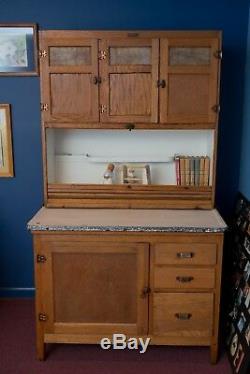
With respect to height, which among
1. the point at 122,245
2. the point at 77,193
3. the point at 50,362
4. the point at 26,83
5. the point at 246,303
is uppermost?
the point at 26,83

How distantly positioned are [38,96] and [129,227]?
47.2 inches

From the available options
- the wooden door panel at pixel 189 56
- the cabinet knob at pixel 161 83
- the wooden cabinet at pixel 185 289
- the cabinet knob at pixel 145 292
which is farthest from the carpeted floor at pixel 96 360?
the wooden door panel at pixel 189 56

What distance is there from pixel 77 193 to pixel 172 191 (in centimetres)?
61

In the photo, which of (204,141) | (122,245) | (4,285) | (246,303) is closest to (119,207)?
(122,245)

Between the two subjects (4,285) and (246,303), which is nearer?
(246,303)

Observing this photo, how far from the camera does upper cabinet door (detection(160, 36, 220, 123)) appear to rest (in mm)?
2381

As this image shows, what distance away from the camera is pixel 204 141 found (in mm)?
2770

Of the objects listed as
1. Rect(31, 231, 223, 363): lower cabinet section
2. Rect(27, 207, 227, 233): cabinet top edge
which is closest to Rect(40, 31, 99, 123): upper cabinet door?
Rect(27, 207, 227, 233): cabinet top edge

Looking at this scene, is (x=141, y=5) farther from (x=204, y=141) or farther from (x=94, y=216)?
(x=94, y=216)

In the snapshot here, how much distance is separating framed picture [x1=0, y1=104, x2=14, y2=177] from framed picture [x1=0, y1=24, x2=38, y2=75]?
26cm

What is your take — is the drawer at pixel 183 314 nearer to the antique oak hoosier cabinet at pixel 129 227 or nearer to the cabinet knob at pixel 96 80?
the antique oak hoosier cabinet at pixel 129 227

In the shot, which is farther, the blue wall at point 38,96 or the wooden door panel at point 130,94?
the blue wall at point 38,96

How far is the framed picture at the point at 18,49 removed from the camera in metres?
2.73

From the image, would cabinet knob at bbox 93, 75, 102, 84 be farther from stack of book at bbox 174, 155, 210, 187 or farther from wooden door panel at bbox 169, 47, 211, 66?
stack of book at bbox 174, 155, 210, 187
